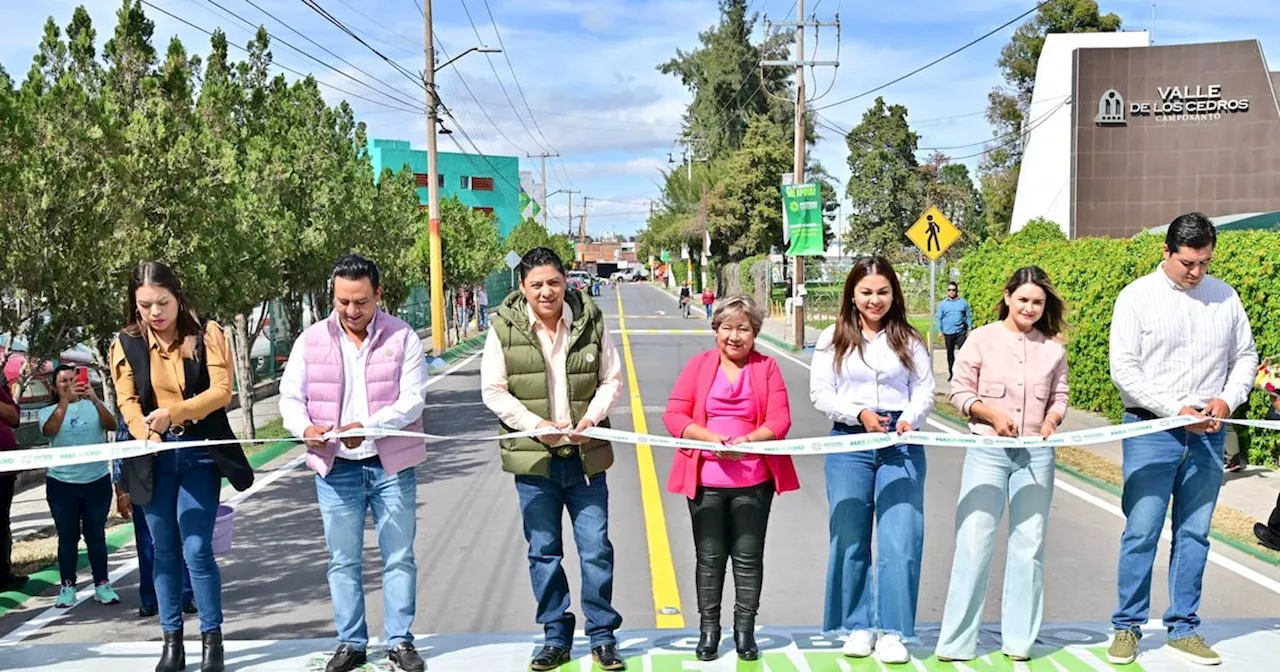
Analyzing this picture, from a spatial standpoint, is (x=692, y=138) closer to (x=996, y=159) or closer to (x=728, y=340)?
(x=996, y=159)

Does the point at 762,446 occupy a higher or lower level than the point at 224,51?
lower

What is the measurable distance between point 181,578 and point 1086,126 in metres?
36.5

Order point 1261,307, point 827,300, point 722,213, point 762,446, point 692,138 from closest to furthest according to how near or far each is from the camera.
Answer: point 762,446 → point 1261,307 → point 827,300 → point 722,213 → point 692,138

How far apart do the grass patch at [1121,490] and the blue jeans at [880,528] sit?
0.62 metres

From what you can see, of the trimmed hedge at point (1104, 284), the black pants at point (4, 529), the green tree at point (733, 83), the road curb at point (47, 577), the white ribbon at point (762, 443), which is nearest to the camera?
the white ribbon at point (762, 443)

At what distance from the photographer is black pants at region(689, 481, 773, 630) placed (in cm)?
496

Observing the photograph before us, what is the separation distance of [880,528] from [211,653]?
10.1 feet

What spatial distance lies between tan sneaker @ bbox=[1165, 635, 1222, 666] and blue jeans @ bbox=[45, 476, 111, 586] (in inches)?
229

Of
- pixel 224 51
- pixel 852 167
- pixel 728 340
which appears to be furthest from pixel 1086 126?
pixel 728 340

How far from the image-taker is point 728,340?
4.97 metres

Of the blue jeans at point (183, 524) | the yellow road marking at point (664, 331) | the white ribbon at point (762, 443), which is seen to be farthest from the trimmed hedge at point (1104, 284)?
the yellow road marking at point (664, 331)

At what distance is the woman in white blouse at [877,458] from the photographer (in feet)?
16.3

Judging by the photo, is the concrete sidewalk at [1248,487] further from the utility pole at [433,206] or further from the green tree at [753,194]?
the green tree at [753,194]

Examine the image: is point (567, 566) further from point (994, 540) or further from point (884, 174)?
point (884, 174)
